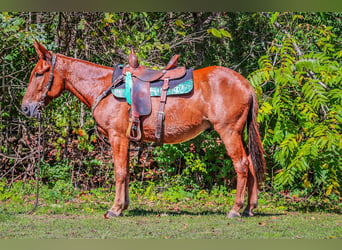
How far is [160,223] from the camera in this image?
19.8 ft

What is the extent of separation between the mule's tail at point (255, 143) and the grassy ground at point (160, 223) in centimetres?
70

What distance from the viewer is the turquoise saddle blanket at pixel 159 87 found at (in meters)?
6.33

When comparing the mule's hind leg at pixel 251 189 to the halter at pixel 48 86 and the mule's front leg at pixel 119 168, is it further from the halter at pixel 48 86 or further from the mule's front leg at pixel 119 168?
the halter at pixel 48 86

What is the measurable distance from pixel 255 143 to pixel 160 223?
1.82 metres

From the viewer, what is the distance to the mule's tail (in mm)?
6430

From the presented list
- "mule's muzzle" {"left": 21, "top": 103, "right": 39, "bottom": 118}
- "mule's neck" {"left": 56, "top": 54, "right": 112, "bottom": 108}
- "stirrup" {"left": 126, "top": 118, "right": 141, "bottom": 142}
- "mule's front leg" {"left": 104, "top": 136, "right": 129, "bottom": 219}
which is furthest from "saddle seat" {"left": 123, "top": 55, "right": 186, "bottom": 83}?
"mule's muzzle" {"left": 21, "top": 103, "right": 39, "bottom": 118}

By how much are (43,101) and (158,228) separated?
2.58 m

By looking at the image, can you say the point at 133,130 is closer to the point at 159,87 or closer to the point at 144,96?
the point at 144,96

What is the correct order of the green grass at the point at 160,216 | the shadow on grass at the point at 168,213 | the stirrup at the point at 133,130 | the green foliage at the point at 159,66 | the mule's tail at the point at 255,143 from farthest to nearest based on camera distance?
the green foliage at the point at 159,66
the shadow on grass at the point at 168,213
the mule's tail at the point at 255,143
the stirrup at the point at 133,130
the green grass at the point at 160,216

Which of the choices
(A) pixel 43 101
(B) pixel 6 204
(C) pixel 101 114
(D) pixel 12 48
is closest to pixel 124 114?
(C) pixel 101 114

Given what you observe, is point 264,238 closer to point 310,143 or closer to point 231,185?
point 310,143

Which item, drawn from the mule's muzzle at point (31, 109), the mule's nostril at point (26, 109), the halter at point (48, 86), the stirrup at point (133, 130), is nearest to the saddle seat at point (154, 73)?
the stirrup at point (133, 130)

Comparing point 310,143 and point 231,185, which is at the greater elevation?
point 310,143

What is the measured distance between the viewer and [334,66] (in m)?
7.05
